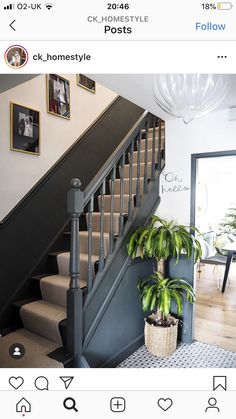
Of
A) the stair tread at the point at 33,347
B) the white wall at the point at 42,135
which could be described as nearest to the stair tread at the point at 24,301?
the stair tread at the point at 33,347

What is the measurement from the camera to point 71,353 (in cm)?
138

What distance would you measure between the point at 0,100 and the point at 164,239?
144 centimetres

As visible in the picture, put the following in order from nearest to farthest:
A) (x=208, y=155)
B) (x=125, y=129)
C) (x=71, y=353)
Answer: (x=71, y=353) → (x=208, y=155) → (x=125, y=129)

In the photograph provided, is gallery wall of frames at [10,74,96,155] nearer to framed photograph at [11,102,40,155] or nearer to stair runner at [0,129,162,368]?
framed photograph at [11,102,40,155]

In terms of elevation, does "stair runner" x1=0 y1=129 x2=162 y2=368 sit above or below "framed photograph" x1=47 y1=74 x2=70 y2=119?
below
